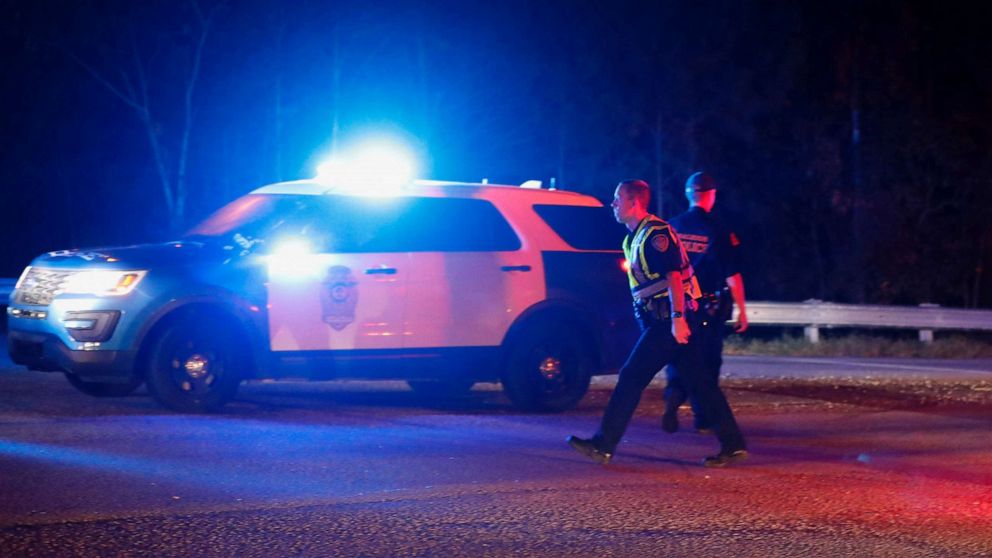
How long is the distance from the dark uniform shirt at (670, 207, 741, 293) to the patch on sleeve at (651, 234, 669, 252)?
130cm

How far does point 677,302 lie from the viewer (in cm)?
749

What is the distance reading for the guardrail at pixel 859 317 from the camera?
67.6 feet

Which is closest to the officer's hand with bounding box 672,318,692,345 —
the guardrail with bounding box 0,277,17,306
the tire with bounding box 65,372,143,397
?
the tire with bounding box 65,372,143,397

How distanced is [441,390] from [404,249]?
1970 millimetres

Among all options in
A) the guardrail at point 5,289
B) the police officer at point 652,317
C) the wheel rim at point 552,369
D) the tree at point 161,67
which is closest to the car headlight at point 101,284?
the wheel rim at point 552,369

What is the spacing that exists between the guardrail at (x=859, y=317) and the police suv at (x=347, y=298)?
33.1 ft

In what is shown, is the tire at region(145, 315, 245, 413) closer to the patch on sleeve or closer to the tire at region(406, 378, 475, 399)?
the tire at region(406, 378, 475, 399)

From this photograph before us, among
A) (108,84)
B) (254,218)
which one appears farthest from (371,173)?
(108,84)

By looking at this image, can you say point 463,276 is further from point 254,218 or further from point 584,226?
point 254,218

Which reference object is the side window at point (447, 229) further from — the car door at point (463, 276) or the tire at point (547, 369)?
the tire at point (547, 369)

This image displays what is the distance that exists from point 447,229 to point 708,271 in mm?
2419

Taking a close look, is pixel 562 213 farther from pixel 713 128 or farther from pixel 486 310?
pixel 713 128

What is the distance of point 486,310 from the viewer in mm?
10406

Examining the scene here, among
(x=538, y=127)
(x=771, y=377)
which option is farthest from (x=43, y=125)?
(x=771, y=377)
